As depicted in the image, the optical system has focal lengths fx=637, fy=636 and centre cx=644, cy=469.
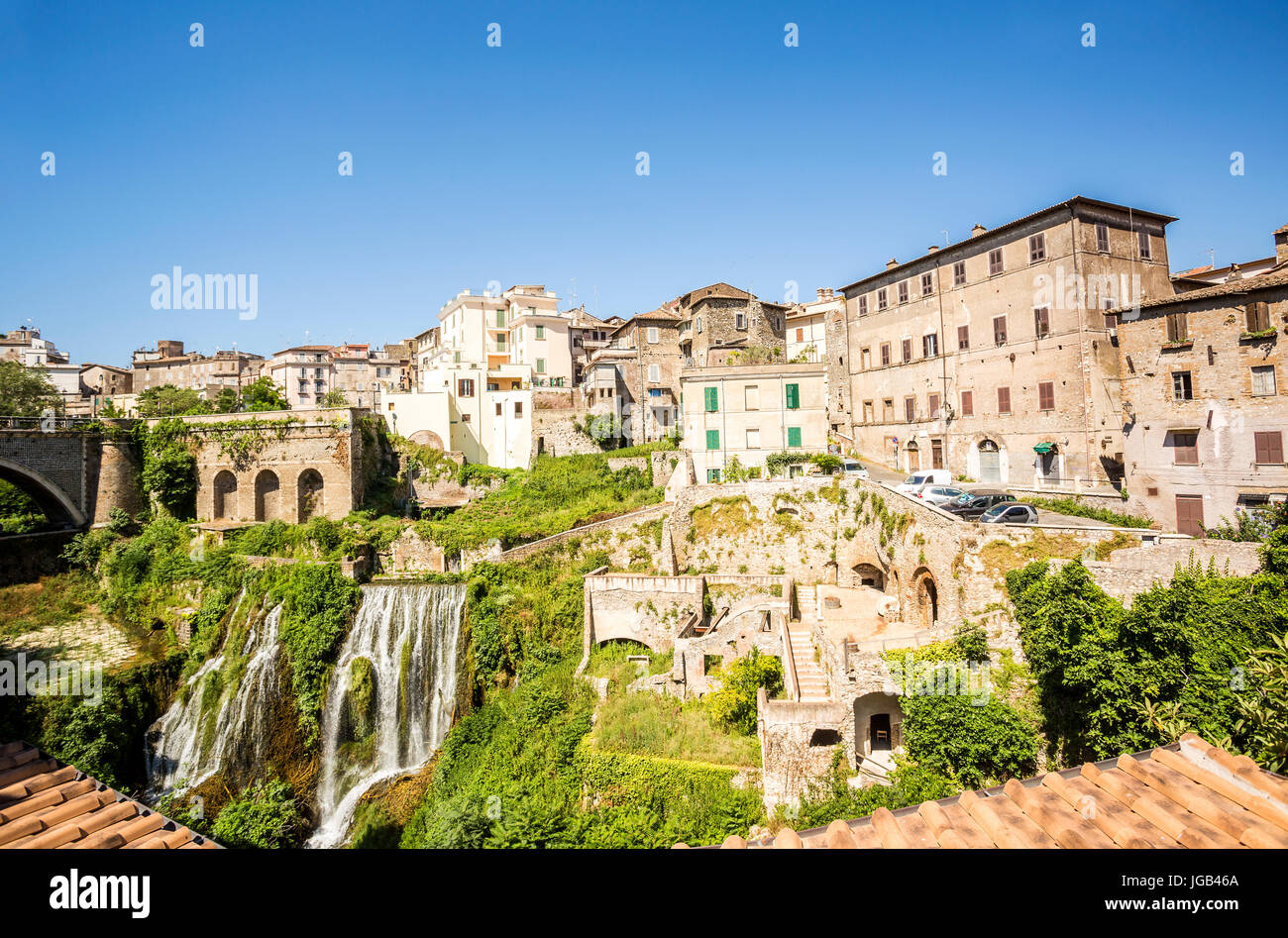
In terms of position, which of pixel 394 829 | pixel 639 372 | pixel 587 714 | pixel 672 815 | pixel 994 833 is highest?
pixel 639 372

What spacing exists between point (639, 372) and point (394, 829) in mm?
32488

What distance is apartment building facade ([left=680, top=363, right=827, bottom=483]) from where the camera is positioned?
30719 millimetres

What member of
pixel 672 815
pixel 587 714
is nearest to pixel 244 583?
pixel 587 714

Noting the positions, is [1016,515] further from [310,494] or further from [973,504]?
[310,494]

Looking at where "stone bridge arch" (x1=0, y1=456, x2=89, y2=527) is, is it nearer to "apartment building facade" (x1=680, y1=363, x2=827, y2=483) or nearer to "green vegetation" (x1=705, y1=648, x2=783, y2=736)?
"apartment building facade" (x1=680, y1=363, x2=827, y2=483)

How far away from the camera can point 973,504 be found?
2256cm

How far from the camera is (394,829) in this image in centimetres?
1884

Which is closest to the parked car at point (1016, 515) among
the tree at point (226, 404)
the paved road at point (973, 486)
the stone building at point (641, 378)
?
the paved road at point (973, 486)

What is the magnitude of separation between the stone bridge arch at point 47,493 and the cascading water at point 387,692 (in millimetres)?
19348

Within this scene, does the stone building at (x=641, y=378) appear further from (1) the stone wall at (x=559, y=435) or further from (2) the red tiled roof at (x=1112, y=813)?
(2) the red tiled roof at (x=1112, y=813)

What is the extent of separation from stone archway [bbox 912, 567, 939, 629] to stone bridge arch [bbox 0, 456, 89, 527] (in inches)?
1503

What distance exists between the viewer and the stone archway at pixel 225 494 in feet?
110

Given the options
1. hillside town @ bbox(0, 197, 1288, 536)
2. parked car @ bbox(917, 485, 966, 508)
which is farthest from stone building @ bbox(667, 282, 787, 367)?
parked car @ bbox(917, 485, 966, 508)
